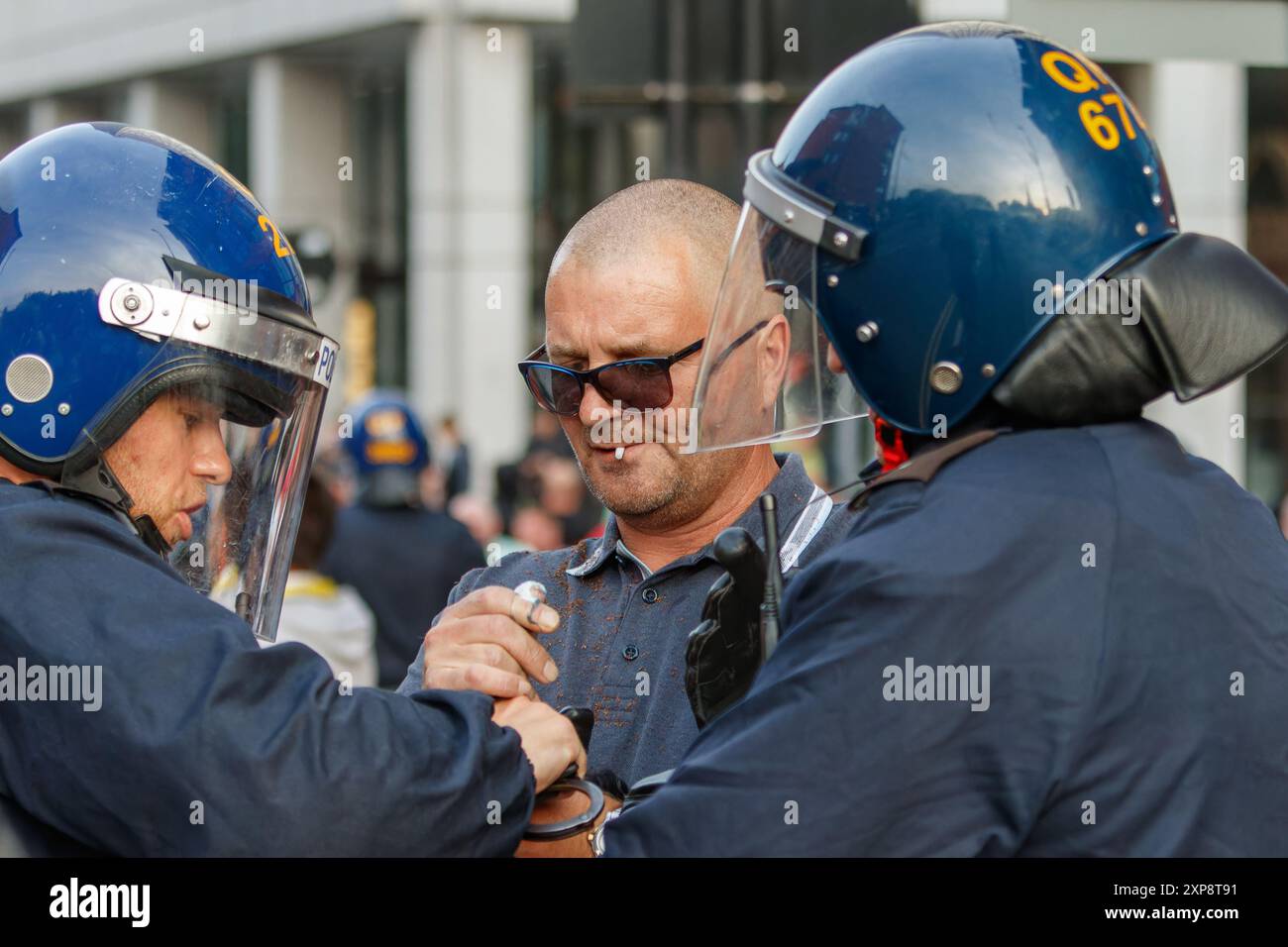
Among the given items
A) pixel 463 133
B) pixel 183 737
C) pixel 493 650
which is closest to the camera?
pixel 183 737

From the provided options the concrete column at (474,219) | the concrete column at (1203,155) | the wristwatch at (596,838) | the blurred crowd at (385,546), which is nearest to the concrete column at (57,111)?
the concrete column at (474,219)

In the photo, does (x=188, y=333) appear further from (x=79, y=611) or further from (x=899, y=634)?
(x=899, y=634)

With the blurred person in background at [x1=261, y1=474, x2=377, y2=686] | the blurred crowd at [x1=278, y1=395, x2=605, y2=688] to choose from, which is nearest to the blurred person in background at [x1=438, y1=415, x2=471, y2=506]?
the blurred crowd at [x1=278, y1=395, x2=605, y2=688]

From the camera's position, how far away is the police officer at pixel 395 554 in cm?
729

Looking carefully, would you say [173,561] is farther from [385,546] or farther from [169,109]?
[169,109]

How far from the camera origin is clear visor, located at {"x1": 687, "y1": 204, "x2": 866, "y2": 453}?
2273 mm

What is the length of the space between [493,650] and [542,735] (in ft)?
0.54

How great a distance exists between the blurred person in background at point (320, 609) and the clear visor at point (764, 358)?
12.1ft

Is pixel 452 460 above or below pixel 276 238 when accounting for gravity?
below

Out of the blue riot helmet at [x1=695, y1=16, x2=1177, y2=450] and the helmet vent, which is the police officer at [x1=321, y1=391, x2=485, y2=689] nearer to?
the helmet vent

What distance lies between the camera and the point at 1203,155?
13.7 m

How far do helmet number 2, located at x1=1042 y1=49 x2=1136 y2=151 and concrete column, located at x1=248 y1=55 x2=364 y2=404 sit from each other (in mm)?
19038

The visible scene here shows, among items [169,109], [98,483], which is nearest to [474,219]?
[169,109]

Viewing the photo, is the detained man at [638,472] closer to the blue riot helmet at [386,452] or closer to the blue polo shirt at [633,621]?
the blue polo shirt at [633,621]
